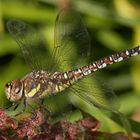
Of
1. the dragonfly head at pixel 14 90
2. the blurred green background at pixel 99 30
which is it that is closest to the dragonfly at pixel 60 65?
the dragonfly head at pixel 14 90

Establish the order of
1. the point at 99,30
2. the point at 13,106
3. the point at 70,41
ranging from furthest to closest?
1. the point at 99,30
2. the point at 70,41
3. the point at 13,106

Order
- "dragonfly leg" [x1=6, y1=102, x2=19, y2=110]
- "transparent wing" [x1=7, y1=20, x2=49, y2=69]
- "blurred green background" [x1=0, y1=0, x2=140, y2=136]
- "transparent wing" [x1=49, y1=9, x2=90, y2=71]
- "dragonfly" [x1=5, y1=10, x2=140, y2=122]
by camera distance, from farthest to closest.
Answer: "blurred green background" [x1=0, y1=0, x2=140, y2=136]
"transparent wing" [x1=49, y1=9, x2=90, y2=71]
"transparent wing" [x1=7, y1=20, x2=49, y2=69]
"dragonfly" [x1=5, y1=10, x2=140, y2=122]
"dragonfly leg" [x1=6, y1=102, x2=19, y2=110]

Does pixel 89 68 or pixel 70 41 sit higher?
pixel 70 41

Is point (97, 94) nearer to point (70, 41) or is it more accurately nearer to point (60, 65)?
point (60, 65)

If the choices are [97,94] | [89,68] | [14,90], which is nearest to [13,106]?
[14,90]

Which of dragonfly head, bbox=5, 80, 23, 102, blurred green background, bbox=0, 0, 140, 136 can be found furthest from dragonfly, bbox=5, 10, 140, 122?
blurred green background, bbox=0, 0, 140, 136

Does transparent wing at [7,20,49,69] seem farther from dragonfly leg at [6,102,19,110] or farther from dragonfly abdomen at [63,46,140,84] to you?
dragonfly leg at [6,102,19,110]

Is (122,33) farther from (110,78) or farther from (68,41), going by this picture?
(68,41)
